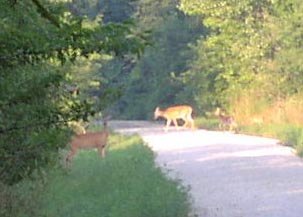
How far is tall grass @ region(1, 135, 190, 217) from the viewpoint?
1307 cm

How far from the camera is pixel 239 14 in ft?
143

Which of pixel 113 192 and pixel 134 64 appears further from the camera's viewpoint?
pixel 134 64

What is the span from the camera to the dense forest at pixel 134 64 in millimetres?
6934

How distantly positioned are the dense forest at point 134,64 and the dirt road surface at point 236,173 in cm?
225

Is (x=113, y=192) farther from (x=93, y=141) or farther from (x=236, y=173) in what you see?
(x=93, y=141)

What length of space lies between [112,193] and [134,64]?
43.8 metres

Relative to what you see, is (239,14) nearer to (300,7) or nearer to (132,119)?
(300,7)

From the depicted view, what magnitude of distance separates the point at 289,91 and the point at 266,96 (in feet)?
4.77

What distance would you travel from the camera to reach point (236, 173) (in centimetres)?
2128

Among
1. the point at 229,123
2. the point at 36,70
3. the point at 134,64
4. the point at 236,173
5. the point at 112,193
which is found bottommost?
the point at 236,173

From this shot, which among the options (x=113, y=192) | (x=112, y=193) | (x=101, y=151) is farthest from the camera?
(x=101, y=151)

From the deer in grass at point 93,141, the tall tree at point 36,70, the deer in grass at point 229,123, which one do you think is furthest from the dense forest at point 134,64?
the deer in grass at point 229,123

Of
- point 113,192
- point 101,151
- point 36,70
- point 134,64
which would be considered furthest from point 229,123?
point 36,70

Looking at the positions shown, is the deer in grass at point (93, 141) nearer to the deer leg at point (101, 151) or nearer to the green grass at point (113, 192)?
the deer leg at point (101, 151)
